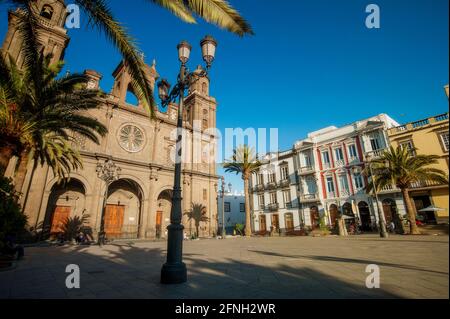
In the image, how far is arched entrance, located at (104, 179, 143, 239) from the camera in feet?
74.1

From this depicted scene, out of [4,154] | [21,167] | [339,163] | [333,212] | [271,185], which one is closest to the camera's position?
[4,154]

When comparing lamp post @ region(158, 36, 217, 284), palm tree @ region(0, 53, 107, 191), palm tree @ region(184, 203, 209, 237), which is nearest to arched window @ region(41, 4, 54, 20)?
palm tree @ region(0, 53, 107, 191)

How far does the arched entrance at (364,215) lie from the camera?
2532cm

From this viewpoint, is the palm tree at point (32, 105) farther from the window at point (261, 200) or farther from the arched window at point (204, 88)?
the window at point (261, 200)

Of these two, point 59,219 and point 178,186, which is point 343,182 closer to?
point 178,186

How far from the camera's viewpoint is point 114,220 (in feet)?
75.3

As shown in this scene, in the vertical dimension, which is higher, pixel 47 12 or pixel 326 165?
pixel 47 12

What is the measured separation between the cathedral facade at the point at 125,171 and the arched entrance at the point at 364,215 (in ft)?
55.8

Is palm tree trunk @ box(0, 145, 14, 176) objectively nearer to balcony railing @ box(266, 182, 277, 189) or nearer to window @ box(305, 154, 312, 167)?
window @ box(305, 154, 312, 167)

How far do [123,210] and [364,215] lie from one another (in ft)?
87.6

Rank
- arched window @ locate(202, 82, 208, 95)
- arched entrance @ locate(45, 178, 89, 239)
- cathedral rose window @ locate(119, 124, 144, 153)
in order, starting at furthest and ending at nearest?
arched window @ locate(202, 82, 208, 95) → cathedral rose window @ locate(119, 124, 144, 153) → arched entrance @ locate(45, 178, 89, 239)

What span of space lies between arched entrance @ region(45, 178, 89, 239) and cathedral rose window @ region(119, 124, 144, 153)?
578 cm

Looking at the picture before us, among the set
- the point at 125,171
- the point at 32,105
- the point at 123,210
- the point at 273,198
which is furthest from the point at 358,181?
the point at 32,105

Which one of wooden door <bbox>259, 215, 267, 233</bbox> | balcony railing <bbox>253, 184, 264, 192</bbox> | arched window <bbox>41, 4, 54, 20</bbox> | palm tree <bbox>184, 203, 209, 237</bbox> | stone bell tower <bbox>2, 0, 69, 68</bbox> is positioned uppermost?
arched window <bbox>41, 4, 54, 20</bbox>
